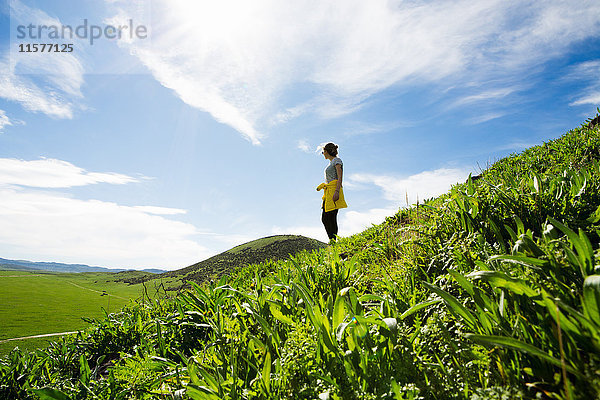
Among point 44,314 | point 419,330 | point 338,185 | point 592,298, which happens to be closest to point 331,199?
point 338,185

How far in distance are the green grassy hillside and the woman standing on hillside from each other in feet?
10.7

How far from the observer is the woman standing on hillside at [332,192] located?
7.08m

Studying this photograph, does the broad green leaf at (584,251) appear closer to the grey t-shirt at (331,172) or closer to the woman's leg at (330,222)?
the woman's leg at (330,222)

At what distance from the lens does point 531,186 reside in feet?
9.53

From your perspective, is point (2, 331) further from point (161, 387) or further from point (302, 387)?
point (302, 387)

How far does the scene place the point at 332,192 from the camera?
716 cm

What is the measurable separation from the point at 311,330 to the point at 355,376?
473 mm

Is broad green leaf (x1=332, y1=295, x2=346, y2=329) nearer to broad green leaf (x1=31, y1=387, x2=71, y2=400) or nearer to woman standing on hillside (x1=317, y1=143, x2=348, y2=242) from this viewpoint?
broad green leaf (x1=31, y1=387, x2=71, y2=400)

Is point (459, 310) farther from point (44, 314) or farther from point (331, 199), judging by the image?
point (44, 314)

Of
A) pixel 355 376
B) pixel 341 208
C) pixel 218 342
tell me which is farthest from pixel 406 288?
pixel 341 208

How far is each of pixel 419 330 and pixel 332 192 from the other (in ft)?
18.0

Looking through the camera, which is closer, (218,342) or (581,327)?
(581,327)

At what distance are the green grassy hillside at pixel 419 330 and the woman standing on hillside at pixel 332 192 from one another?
3276mm

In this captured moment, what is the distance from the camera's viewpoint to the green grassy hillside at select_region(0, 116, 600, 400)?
51.8 inches
